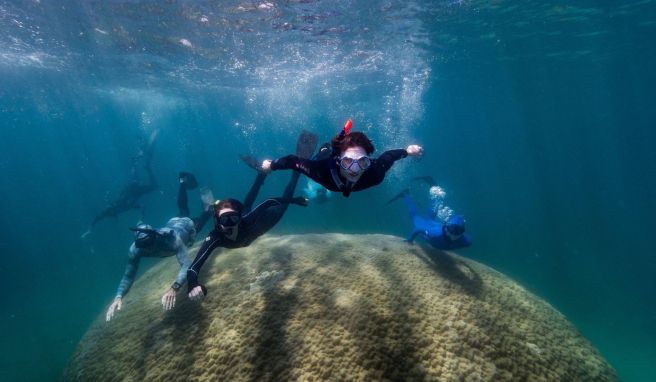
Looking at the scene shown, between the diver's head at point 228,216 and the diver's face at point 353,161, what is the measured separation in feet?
6.19

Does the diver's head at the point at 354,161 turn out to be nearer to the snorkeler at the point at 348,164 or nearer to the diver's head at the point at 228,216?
the snorkeler at the point at 348,164

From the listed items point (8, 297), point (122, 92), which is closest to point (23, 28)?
point (8, 297)

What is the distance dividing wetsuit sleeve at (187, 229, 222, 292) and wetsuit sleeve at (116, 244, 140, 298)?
196 cm

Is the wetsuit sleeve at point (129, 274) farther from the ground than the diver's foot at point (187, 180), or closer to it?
closer to it

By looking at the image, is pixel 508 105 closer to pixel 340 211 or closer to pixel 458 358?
pixel 340 211

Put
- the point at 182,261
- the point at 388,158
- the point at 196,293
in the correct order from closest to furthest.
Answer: the point at 196,293
the point at 388,158
the point at 182,261

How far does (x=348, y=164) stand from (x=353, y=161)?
9cm

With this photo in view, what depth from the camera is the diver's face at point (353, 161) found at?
4852mm

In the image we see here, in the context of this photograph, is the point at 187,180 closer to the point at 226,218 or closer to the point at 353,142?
the point at 226,218

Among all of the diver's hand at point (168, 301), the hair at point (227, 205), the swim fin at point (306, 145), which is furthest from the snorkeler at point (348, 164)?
the swim fin at point (306, 145)

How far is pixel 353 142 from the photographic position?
196 inches

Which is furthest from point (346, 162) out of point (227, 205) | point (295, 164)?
point (227, 205)

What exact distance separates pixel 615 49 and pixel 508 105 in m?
37.2

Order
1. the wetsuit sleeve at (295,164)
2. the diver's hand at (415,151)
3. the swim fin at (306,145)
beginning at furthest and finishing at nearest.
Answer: the swim fin at (306,145) < the diver's hand at (415,151) < the wetsuit sleeve at (295,164)
